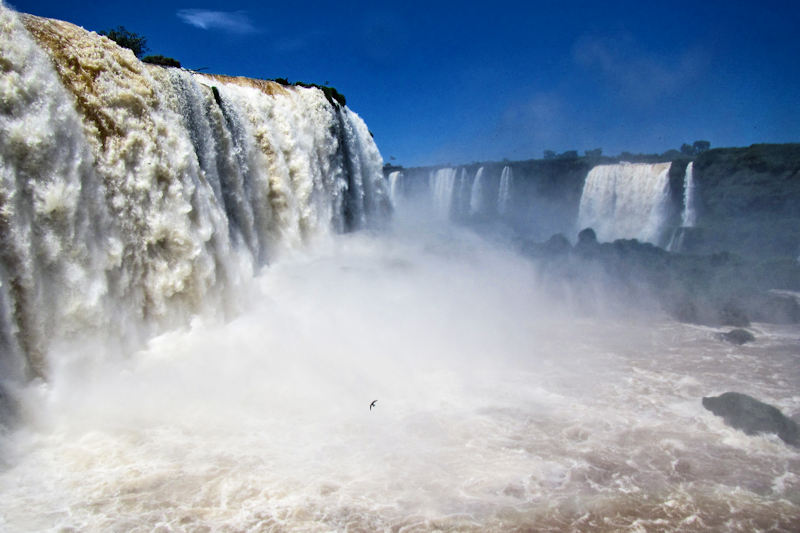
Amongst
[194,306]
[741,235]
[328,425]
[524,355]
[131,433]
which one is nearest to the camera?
[131,433]

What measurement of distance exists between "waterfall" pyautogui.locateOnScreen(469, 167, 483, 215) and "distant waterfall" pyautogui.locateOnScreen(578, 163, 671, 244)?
27.2 feet

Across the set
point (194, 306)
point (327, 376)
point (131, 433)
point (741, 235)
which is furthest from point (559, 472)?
point (741, 235)

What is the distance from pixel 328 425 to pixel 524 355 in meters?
4.90

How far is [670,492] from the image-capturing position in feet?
19.2

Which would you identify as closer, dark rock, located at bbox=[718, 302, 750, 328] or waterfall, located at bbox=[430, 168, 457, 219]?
dark rock, located at bbox=[718, 302, 750, 328]

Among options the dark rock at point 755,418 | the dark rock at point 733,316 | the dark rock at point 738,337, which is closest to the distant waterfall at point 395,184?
the dark rock at point 733,316

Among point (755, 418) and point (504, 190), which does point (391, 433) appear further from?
point (504, 190)

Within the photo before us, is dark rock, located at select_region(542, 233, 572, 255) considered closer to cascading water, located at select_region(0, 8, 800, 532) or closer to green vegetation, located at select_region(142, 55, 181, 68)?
cascading water, located at select_region(0, 8, 800, 532)

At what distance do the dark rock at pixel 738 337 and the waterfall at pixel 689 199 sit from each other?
12.7 metres

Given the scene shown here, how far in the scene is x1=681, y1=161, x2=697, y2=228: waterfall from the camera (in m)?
23.5

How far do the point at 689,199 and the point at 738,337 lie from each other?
13.6 m

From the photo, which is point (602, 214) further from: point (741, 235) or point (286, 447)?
point (286, 447)

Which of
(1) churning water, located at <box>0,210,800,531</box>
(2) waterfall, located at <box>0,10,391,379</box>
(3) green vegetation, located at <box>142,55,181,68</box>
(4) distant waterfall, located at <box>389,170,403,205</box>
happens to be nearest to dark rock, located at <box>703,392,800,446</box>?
(1) churning water, located at <box>0,210,800,531</box>

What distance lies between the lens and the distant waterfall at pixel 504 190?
112 ft
